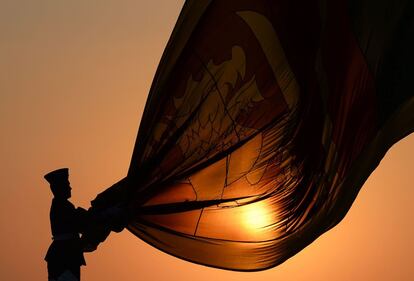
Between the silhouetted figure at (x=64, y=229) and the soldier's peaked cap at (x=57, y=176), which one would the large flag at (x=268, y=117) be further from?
the soldier's peaked cap at (x=57, y=176)

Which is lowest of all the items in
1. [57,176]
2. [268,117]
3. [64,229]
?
[64,229]

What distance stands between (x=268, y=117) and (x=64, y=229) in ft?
7.92

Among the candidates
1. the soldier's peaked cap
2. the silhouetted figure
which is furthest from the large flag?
the soldier's peaked cap

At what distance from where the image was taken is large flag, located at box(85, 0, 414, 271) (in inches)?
434

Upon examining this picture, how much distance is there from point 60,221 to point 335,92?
310 centimetres

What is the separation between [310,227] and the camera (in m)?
11.1

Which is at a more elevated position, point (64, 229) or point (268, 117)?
point (268, 117)

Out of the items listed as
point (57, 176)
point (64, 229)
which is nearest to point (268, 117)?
point (57, 176)

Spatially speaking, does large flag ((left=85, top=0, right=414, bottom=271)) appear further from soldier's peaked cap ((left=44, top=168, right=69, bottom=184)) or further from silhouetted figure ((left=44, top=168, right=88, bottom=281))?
soldier's peaked cap ((left=44, top=168, right=69, bottom=184))

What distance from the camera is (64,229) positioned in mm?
10672

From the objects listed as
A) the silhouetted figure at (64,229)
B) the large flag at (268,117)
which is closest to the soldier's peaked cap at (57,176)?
the silhouetted figure at (64,229)

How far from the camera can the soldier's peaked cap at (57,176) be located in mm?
10578

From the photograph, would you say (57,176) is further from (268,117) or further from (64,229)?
(268,117)

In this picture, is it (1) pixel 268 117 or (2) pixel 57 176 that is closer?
(2) pixel 57 176
